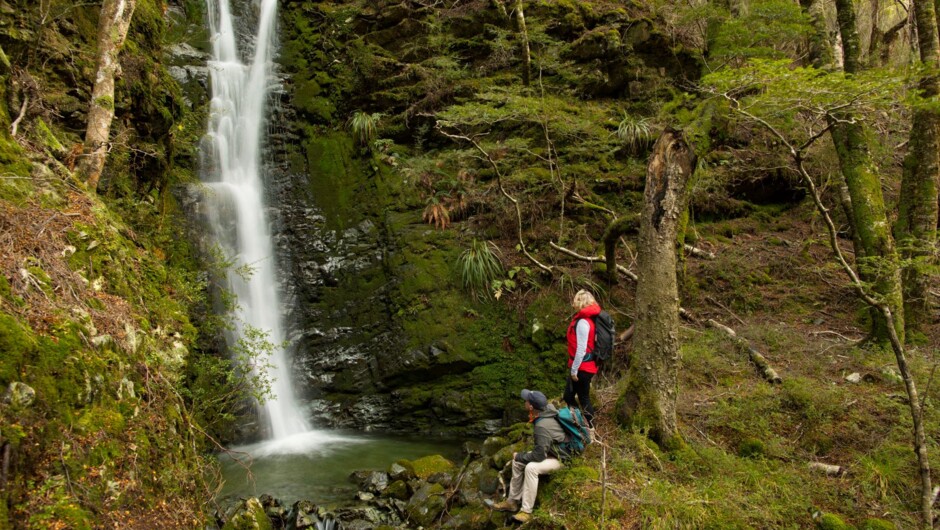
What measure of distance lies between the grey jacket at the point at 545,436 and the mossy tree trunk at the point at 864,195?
4.90 metres

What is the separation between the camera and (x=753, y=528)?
388 centimetres

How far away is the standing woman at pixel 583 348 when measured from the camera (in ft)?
15.9

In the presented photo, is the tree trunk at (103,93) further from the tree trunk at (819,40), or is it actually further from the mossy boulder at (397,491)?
the tree trunk at (819,40)

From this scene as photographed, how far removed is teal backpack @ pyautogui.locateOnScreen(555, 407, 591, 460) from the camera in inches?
182

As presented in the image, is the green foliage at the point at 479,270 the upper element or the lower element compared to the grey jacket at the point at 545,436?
upper

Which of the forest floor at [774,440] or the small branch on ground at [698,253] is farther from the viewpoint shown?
the small branch on ground at [698,253]

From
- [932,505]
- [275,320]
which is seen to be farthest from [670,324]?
[275,320]

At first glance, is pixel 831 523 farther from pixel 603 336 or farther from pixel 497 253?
pixel 497 253

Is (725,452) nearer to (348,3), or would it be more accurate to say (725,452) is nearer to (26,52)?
(26,52)

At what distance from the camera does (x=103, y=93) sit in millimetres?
5555

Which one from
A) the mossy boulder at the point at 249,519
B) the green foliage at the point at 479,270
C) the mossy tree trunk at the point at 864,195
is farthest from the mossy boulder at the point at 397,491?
the mossy tree trunk at the point at 864,195

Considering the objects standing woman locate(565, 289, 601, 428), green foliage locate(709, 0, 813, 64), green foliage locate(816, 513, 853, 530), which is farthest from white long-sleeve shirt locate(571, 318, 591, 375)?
green foliage locate(709, 0, 813, 64)

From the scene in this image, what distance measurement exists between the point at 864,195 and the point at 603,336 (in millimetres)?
4948

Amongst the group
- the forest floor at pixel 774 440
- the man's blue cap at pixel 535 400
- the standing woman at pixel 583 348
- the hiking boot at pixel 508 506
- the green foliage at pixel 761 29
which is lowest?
the hiking boot at pixel 508 506
